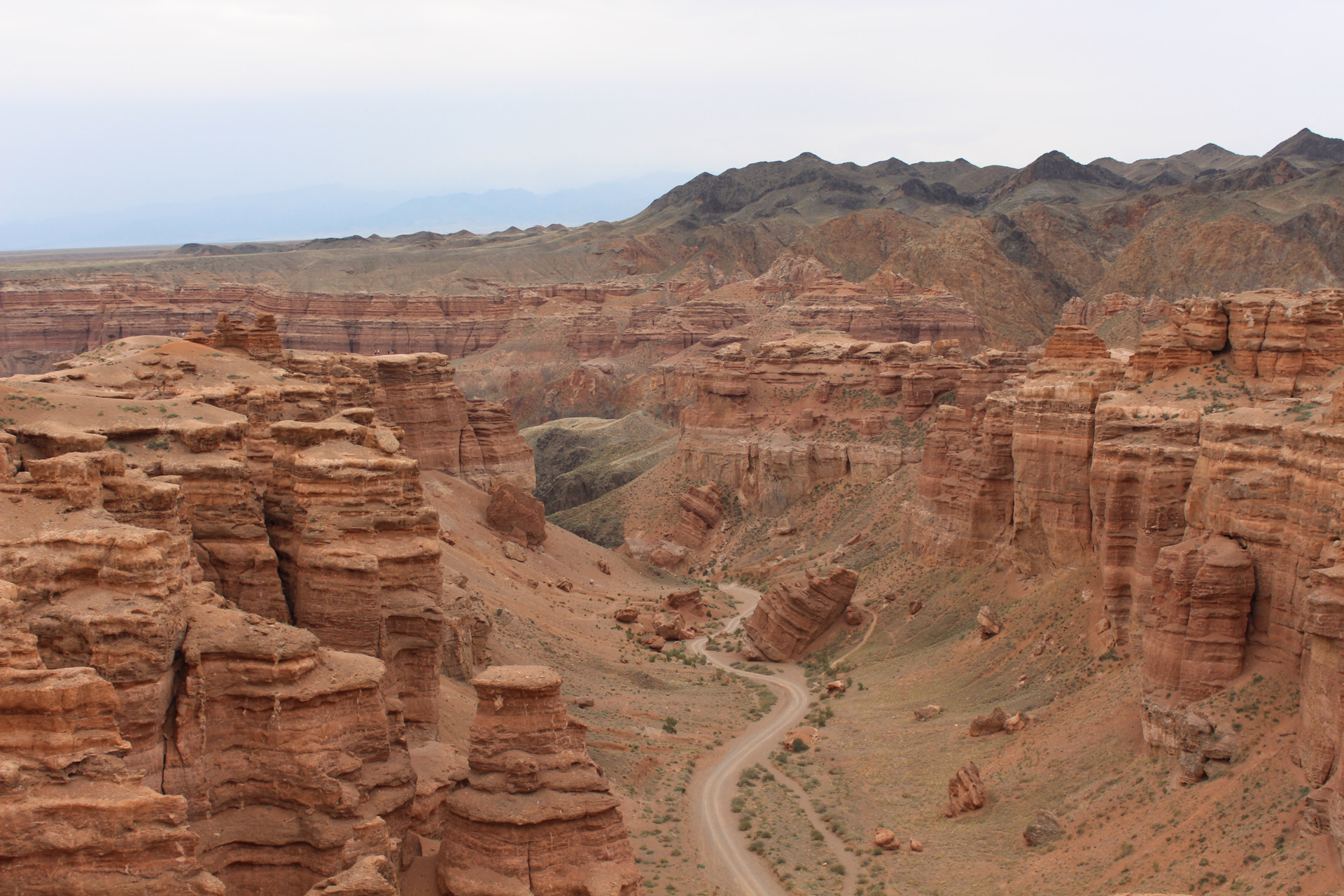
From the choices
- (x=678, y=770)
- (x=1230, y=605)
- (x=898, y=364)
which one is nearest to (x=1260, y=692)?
(x=1230, y=605)

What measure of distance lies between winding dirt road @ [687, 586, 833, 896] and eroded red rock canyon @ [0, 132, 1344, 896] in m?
0.24

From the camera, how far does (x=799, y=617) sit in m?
52.0

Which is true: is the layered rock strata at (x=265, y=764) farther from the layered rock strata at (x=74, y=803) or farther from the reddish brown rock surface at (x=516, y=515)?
the reddish brown rock surface at (x=516, y=515)

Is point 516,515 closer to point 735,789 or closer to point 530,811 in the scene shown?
point 735,789

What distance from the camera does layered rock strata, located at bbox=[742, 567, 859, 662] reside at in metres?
51.6

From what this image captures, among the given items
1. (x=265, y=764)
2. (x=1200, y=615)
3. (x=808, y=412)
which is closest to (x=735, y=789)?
(x=1200, y=615)

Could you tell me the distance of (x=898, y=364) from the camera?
255ft

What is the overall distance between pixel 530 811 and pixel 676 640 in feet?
107

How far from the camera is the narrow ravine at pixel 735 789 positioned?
28391mm

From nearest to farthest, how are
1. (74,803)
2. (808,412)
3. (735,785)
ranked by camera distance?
1. (74,803)
2. (735,785)
3. (808,412)

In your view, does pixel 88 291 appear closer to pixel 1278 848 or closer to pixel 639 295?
pixel 639 295

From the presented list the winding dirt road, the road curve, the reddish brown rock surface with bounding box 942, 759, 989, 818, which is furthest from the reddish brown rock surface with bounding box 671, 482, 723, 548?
the reddish brown rock surface with bounding box 942, 759, 989, 818

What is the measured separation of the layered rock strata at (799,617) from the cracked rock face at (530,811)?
1142 inches

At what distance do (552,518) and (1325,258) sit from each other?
9360 centimetres
